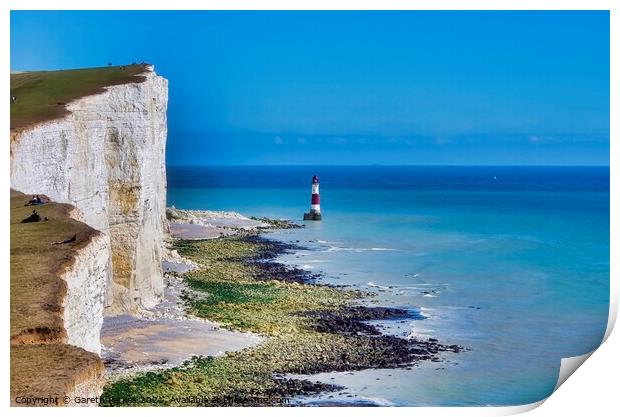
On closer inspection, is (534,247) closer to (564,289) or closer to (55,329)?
(564,289)

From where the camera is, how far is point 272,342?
17891mm

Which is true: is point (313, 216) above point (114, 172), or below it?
above

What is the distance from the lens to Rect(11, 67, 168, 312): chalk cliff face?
50.0 ft

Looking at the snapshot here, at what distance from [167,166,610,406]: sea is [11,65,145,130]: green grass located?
675 centimetres

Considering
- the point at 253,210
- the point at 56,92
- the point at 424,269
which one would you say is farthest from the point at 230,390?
the point at 253,210

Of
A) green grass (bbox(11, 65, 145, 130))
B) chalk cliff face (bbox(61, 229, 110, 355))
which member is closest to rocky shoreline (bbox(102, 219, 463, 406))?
chalk cliff face (bbox(61, 229, 110, 355))

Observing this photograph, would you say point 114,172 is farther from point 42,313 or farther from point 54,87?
point 42,313

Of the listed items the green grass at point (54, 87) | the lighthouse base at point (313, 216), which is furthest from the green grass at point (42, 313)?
the lighthouse base at point (313, 216)

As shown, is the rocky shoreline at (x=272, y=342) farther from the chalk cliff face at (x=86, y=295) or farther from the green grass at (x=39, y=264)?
the green grass at (x=39, y=264)

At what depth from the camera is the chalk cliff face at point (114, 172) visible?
15.2 meters

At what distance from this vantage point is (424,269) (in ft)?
102

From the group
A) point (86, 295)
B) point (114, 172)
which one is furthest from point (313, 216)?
point (86, 295)

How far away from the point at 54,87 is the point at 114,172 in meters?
2.40

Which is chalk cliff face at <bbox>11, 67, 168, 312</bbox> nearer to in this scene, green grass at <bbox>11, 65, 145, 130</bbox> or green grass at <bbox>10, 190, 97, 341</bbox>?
green grass at <bbox>11, 65, 145, 130</bbox>
